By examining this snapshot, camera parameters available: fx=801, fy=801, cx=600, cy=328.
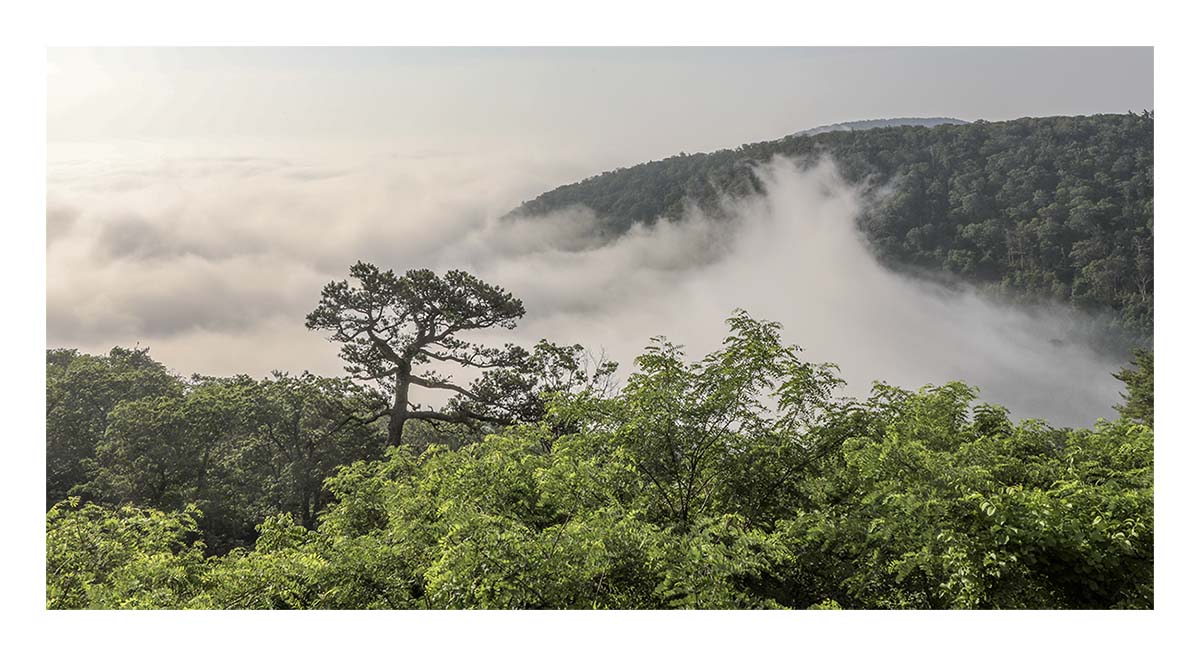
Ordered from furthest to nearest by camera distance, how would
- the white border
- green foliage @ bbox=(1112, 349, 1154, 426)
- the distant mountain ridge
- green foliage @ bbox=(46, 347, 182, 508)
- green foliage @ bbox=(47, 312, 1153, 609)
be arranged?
1. the distant mountain ridge
2. green foliage @ bbox=(46, 347, 182, 508)
3. green foliage @ bbox=(1112, 349, 1154, 426)
4. the white border
5. green foliage @ bbox=(47, 312, 1153, 609)

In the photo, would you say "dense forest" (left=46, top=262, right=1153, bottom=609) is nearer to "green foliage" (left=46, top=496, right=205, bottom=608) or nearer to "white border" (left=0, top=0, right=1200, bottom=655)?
"green foliage" (left=46, top=496, right=205, bottom=608)

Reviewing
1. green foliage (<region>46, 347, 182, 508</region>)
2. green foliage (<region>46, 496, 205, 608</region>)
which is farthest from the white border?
green foliage (<region>46, 347, 182, 508</region>)

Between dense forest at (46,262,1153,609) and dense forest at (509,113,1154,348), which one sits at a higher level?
dense forest at (509,113,1154,348)

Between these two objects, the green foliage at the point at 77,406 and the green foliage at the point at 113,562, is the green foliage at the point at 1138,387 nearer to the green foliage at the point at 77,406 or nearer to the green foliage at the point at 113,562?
the green foliage at the point at 113,562

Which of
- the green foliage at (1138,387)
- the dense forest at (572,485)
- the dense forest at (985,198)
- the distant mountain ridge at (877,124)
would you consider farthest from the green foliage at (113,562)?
the green foliage at (1138,387)
